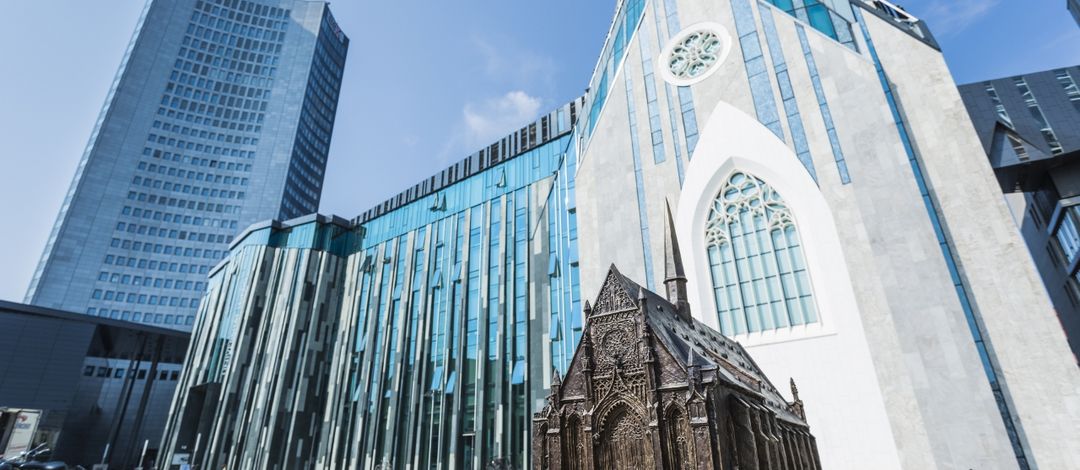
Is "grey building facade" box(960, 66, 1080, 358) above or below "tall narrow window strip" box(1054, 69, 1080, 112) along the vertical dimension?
below

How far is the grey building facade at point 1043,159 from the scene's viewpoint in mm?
29075

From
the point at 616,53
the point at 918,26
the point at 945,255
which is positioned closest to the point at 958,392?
the point at 945,255

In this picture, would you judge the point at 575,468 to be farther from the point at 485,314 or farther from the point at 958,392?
the point at 485,314

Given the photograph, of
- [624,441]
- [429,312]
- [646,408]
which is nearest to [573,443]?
[624,441]

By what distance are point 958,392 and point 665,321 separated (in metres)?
12.3

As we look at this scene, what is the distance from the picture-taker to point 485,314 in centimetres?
3888

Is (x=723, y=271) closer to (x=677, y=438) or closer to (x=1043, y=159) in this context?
(x=677, y=438)

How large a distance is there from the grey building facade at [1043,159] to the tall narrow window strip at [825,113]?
9.35 m

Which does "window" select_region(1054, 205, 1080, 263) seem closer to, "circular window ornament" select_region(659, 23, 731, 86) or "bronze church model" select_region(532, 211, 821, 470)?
"circular window ornament" select_region(659, 23, 731, 86)

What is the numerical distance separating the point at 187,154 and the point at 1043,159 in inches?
4333

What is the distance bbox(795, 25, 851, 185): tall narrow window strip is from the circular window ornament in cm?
404

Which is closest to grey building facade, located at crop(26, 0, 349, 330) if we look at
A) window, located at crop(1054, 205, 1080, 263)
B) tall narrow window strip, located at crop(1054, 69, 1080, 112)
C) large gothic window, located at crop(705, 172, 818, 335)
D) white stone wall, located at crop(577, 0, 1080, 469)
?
white stone wall, located at crop(577, 0, 1080, 469)

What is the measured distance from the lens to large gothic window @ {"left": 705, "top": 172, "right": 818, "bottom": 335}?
81.1ft

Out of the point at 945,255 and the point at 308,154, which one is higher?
the point at 308,154
